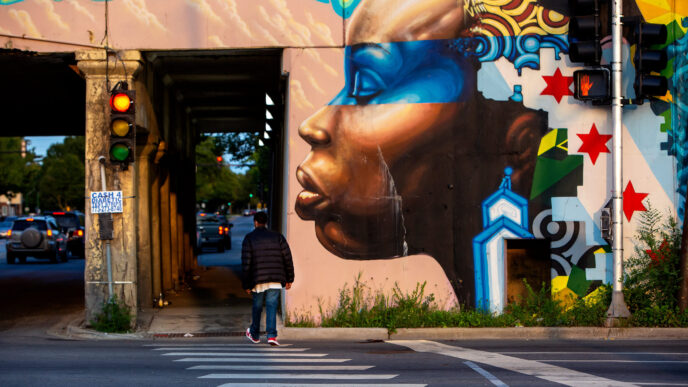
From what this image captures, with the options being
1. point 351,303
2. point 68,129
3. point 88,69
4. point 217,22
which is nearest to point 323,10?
point 217,22

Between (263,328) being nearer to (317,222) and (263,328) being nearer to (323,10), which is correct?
(317,222)

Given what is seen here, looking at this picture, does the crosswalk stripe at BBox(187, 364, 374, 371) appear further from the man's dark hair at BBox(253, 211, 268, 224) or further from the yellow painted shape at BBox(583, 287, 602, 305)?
the yellow painted shape at BBox(583, 287, 602, 305)

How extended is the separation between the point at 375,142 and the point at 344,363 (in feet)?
16.0

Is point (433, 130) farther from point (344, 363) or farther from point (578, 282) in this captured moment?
point (344, 363)

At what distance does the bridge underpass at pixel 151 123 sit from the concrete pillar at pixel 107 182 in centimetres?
2

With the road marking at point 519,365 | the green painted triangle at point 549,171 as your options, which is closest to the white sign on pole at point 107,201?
the road marking at point 519,365

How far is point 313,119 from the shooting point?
43.1ft

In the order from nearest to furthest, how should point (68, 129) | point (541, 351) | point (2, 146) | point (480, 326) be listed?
point (541, 351), point (480, 326), point (68, 129), point (2, 146)

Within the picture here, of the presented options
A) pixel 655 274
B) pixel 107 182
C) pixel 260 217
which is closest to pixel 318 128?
pixel 260 217

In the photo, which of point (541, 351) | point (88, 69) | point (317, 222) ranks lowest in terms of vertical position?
point (541, 351)

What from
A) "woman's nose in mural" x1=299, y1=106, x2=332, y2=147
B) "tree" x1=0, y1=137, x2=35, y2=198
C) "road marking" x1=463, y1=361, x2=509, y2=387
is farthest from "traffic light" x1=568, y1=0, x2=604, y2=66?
"tree" x1=0, y1=137, x2=35, y2=198

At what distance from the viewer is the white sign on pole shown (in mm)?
12969

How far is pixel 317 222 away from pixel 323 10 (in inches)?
139

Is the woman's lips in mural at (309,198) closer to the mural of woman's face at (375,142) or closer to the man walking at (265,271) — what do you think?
the mural of woman's face at (375,142)
